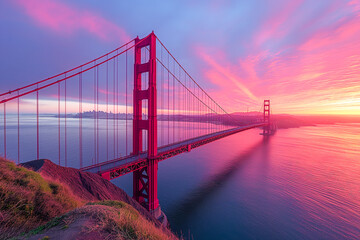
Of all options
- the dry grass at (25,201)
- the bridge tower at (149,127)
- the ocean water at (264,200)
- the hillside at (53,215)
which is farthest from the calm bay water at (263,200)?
the dry grass at (25,201)

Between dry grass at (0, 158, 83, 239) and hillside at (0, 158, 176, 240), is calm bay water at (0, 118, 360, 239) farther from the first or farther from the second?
dry grass at (0, 158, 83, 239)

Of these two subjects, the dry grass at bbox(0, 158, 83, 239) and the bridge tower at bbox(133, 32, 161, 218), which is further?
the bridge tower at bbox(133, 32, 161, 218)

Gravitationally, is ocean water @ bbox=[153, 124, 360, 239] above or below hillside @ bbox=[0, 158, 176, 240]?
below

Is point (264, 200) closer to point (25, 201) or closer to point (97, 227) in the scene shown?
point (97, 227)

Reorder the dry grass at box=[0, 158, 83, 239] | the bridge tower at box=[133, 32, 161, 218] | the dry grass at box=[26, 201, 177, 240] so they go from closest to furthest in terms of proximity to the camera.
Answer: the dry grass at box=[26, 201, 177, 240] < the dry grass at box=[0, 158, 83, 239] < the bridge tower at box=[133, 32, 161, 218]

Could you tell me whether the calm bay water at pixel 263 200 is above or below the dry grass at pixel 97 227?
below

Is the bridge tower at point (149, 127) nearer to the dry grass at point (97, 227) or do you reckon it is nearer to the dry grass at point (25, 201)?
the dry grass at point (25, 201)

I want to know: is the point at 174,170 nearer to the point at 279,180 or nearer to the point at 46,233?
the point at 279,180

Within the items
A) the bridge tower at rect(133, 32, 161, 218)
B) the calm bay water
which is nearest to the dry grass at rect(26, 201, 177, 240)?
the calm bay water

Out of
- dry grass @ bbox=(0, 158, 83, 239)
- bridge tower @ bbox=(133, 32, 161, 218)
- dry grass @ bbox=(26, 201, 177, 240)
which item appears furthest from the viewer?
bridge tower @ bbox=(133, 32, 161, 218)
